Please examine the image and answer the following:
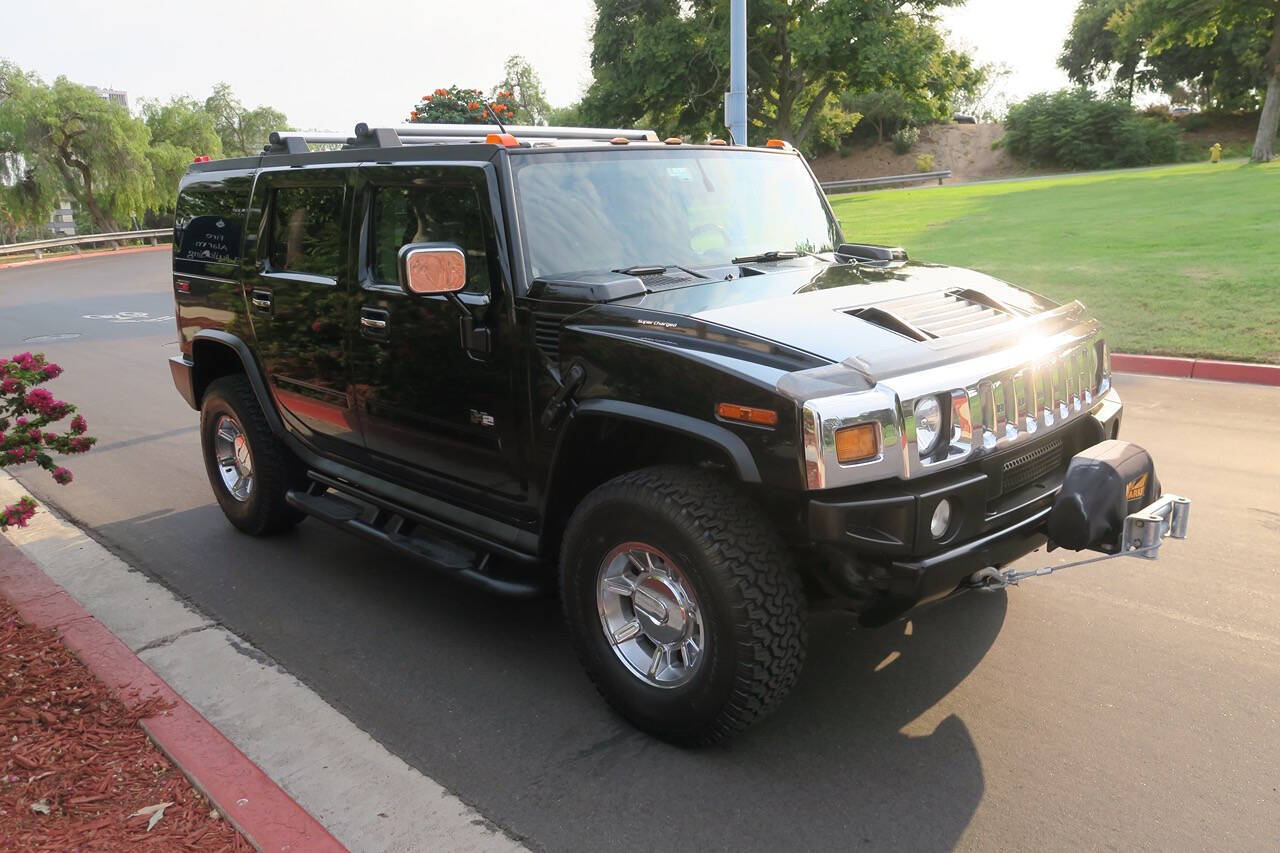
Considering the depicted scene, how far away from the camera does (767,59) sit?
43594mm

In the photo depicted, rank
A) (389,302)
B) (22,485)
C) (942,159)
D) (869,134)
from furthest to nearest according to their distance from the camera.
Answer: (869,134), (942,159), (22,485), (389,302)

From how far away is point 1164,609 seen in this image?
4258 millimetres

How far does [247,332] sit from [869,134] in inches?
2370

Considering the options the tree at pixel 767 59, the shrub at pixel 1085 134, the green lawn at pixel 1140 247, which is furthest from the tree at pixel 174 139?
the shrub at pixel 1085 134

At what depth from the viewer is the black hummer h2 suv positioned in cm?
301

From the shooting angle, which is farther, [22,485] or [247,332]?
[22,485]

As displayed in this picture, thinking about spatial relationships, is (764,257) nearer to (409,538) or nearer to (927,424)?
(927,424)

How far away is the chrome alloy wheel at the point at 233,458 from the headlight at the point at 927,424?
12.4 feet

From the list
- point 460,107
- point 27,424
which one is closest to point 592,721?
A: point 27,424

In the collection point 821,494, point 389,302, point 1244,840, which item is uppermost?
point 389,302

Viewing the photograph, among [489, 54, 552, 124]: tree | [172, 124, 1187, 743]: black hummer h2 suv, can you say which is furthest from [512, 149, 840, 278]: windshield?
[489, 54, 552, 124]: tree

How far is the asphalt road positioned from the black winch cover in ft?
2.40

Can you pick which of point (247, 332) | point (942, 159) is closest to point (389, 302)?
point (247, 332)

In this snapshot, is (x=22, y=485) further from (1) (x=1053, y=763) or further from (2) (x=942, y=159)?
(2) (x=942, y=159)
